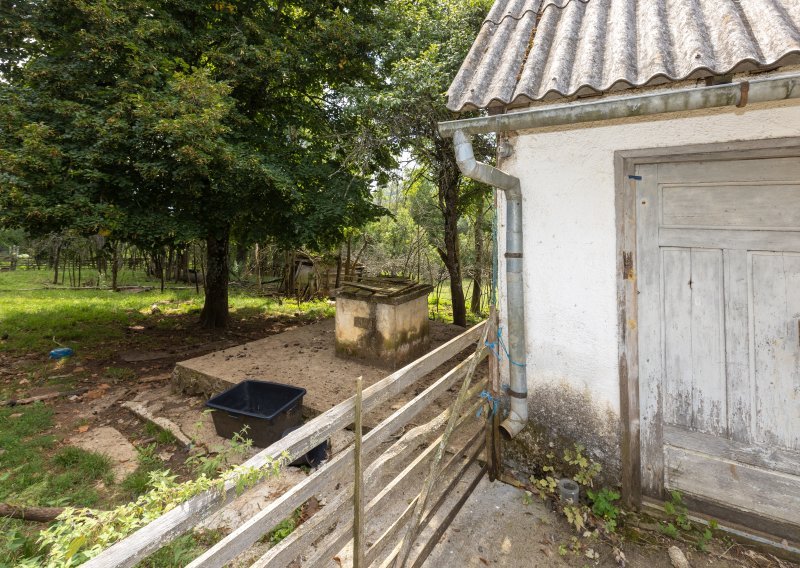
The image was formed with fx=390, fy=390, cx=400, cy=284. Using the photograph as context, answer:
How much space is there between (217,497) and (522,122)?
2493 millimetres

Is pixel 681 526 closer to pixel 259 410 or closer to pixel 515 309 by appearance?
pixel 515 309

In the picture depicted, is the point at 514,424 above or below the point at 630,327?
below

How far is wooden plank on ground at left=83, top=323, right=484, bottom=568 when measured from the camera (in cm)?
120

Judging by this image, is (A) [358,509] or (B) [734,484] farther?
(B) [734,484]

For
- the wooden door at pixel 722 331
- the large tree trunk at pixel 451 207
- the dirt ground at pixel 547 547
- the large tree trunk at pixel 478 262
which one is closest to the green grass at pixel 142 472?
the dirt ground at pixel 547 547

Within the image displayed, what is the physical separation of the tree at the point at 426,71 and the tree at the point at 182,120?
31.9 inches

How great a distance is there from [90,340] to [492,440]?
9.31 metres

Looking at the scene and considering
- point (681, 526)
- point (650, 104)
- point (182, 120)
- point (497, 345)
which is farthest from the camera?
point (182, 120)

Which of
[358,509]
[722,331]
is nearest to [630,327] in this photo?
[722,331]

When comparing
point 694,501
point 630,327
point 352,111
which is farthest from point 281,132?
point 694,501

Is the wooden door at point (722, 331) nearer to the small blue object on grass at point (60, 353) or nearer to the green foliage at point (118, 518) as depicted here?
the green foliage at point (118, 518)

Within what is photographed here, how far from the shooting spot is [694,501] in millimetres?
2828

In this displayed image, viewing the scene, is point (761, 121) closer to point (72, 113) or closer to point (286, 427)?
point (286, 427)

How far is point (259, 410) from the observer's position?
187 inches
